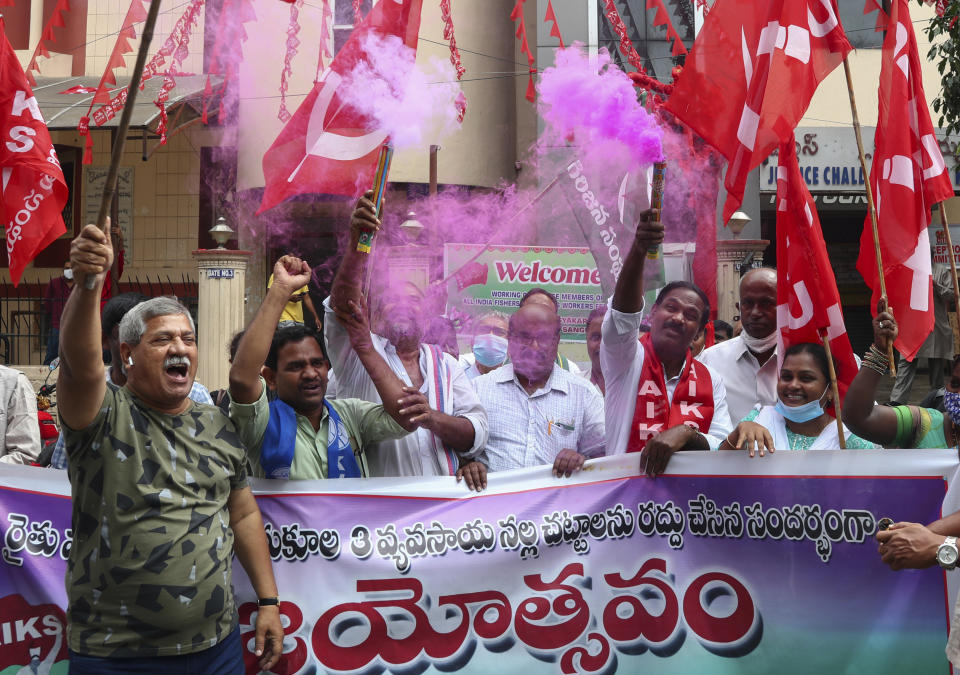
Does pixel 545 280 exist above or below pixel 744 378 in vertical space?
above

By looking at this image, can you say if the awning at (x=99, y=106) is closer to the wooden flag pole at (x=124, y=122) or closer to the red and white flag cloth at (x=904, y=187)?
the red and white flag cloth at (x=904, y=187)

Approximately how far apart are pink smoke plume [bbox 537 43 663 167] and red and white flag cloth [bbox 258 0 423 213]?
2.35 ft

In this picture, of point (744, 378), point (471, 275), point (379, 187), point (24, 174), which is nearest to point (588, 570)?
point (744, 378)

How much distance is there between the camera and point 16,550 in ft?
11.7

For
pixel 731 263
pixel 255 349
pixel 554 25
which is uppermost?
pixel 554 25

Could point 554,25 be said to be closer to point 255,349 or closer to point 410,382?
point 410,382

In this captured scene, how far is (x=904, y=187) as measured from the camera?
403cm

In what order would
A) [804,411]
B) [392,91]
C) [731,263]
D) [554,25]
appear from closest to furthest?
[804,411] < [392,91] < [731,263] < [554,25]

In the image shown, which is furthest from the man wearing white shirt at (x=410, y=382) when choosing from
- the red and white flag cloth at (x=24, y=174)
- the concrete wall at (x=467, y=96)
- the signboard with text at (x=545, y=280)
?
the concrete wall at (x=467, y=96)

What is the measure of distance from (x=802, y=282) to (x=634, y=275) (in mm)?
744

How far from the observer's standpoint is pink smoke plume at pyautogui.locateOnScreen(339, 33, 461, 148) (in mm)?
3793

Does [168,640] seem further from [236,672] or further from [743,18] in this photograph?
[743,18]

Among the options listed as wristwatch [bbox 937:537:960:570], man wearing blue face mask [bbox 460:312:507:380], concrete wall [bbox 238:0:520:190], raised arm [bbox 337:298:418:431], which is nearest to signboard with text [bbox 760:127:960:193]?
concrete wall [bbox 238:0:520:190]

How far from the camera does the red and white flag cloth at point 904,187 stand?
3975mm
